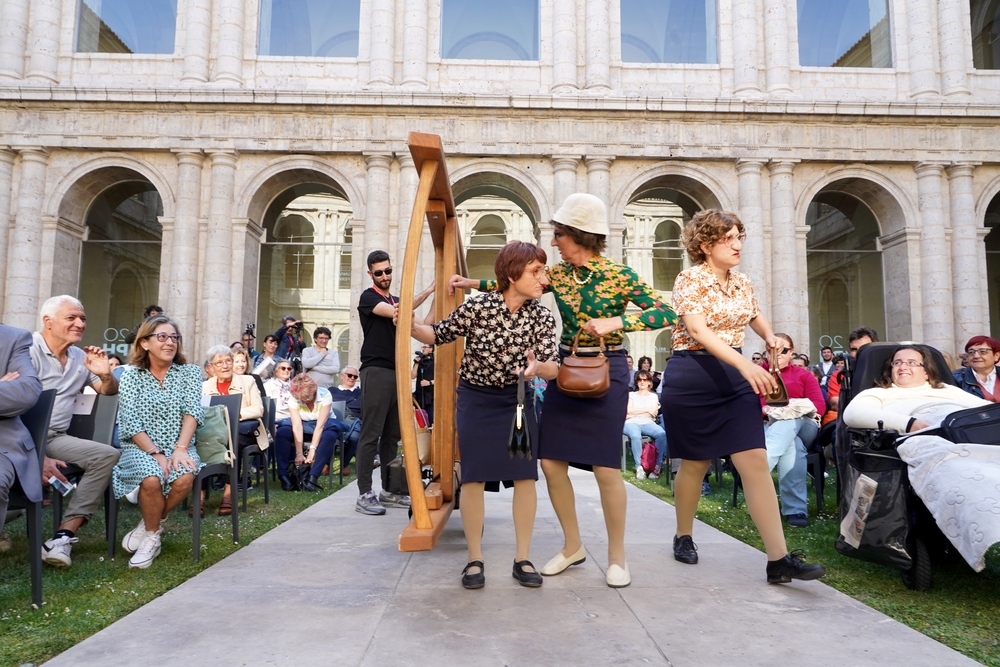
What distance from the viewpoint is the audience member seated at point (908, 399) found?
4.27m

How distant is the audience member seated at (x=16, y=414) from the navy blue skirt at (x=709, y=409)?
3.31m

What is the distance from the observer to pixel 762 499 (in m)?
3.69

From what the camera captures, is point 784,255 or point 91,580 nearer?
point 91,580

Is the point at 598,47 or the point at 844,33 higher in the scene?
the point at 844,33

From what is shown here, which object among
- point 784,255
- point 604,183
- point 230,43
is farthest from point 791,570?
point 230,43

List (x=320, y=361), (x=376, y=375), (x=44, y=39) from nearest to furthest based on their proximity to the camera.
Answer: (x=376, y=375) → (x=320, y=361) → (x=44, y=39)

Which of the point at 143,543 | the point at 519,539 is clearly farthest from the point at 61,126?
the point at 519,539

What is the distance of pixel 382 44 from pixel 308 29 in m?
2.31

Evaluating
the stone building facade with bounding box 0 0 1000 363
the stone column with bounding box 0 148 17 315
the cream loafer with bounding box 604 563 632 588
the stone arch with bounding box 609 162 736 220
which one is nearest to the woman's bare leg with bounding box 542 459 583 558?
the cream loafer with bounding box 604 563 632 588

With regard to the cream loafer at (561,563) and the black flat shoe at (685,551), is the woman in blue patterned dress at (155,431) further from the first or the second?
the black flat shoe at (685,551)

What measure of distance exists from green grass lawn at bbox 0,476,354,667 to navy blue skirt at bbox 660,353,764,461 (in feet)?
9.62

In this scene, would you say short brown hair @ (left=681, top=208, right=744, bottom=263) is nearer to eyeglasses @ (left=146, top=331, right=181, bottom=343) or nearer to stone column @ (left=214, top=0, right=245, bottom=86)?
eyeglasses @ (left=146, top=331, right=181, bottom=343)

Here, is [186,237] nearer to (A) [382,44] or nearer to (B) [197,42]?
(B) [197,42]

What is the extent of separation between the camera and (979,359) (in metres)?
7.11
